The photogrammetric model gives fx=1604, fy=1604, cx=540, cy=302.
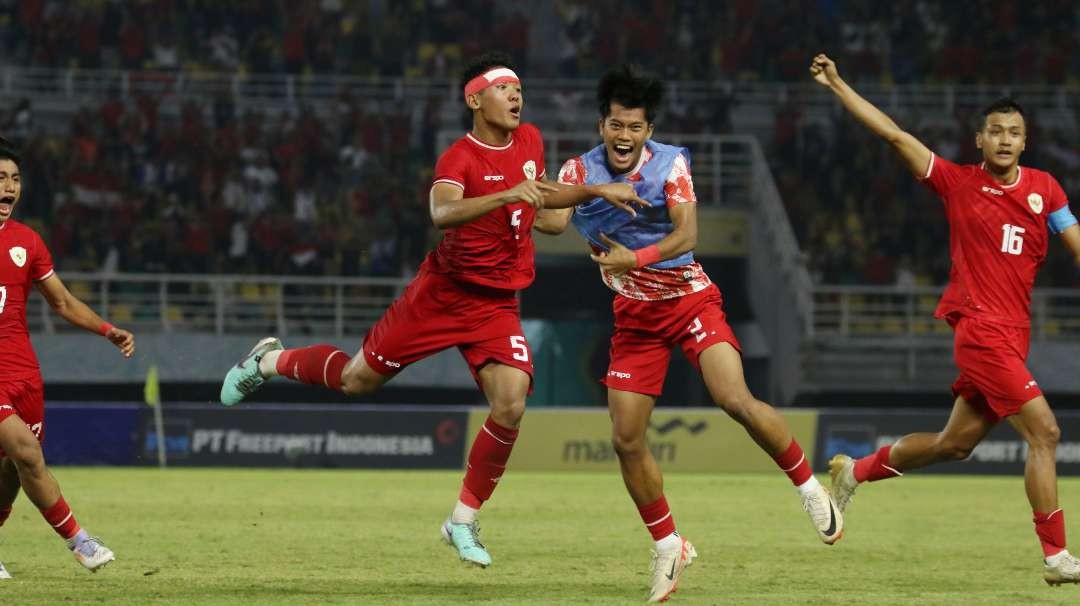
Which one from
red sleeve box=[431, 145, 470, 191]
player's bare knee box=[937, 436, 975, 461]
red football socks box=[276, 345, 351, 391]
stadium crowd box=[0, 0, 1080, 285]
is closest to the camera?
red sleeve box=[431, 145, 470, 191]

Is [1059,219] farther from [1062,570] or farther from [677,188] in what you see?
[677,188]

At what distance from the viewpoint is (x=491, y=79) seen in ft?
29.3

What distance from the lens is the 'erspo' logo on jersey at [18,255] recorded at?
29.4ft

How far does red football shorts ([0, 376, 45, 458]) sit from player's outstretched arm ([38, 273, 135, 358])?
0.46 metres

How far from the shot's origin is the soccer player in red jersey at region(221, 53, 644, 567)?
29.2ft

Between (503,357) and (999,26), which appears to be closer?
(503,357)

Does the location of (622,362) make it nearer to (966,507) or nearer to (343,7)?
(966,507)

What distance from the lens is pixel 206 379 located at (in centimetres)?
2295

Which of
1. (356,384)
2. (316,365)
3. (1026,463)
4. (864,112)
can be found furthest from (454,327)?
(1026,463)

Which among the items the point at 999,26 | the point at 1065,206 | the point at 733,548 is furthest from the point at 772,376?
the point at 1065,206

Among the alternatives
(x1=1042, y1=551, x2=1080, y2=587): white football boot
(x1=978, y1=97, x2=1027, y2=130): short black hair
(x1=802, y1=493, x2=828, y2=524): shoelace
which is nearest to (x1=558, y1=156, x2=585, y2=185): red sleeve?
(x1=802, y1=493, x2=828, y2=524): shoelace

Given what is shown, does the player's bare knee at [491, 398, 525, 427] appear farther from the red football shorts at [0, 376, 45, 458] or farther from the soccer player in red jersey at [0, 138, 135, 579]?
the red football shorts at [0, 376, 45, 458]

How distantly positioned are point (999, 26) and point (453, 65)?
Answer: 32.9 ft

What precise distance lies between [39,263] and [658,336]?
354cm
